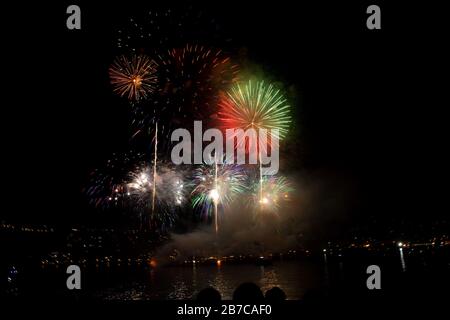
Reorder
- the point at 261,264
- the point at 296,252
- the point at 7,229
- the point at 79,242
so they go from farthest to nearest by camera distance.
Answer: the point at 296,252
the point at 261,264
the point at 79,242
the point at 7,229

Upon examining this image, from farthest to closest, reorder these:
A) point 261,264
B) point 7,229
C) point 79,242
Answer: point 261,264, point 79,242, point 7,229
